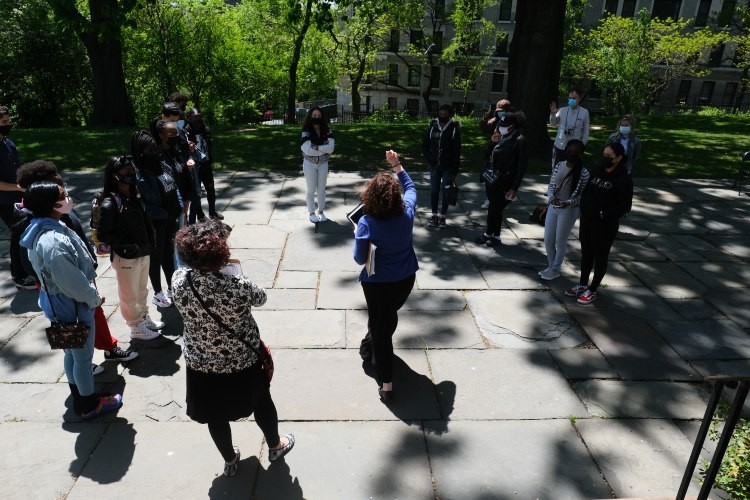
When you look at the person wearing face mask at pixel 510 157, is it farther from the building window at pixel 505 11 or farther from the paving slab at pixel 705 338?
the building window at pixel 505 11

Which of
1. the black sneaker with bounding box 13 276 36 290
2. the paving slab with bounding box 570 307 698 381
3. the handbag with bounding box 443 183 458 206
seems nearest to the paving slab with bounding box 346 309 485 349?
the paving slab with bounding box 570 307 698 381

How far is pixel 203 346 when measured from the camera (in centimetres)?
280

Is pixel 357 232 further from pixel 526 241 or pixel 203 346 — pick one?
pixel 526 241

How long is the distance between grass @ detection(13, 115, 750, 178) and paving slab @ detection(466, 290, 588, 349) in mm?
5812

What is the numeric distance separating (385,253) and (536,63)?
9.27 meters

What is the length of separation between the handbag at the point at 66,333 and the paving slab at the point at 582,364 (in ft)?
12.0

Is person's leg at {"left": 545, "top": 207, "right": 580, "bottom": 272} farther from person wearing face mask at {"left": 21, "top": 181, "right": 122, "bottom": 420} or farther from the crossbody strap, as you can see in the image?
person wearing face mask at {"left": 21, "top": 181, "right": 122, "bottom": 420}

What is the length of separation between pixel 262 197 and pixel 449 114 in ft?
12.2

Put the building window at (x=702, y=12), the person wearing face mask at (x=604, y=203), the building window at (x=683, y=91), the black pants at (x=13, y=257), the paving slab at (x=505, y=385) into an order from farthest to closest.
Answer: the building window at (x=683, y=91) → the building window at (x=702, y=12) → the black pants at (x=13, y=257) → the person wearing face mask at (x=604, y=203) → the paving slab at (x=505, y=385)

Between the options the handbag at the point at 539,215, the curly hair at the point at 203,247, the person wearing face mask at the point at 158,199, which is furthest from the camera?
the handbag at the point at 539,215

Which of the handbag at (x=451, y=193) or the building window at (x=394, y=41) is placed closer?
the handbag at (x=451, y=193)

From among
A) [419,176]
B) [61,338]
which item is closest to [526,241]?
[419,176]

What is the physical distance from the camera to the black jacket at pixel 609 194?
498 centimetres

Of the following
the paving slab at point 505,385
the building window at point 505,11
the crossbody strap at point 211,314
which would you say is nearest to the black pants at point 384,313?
the paving slab at point 505,385
